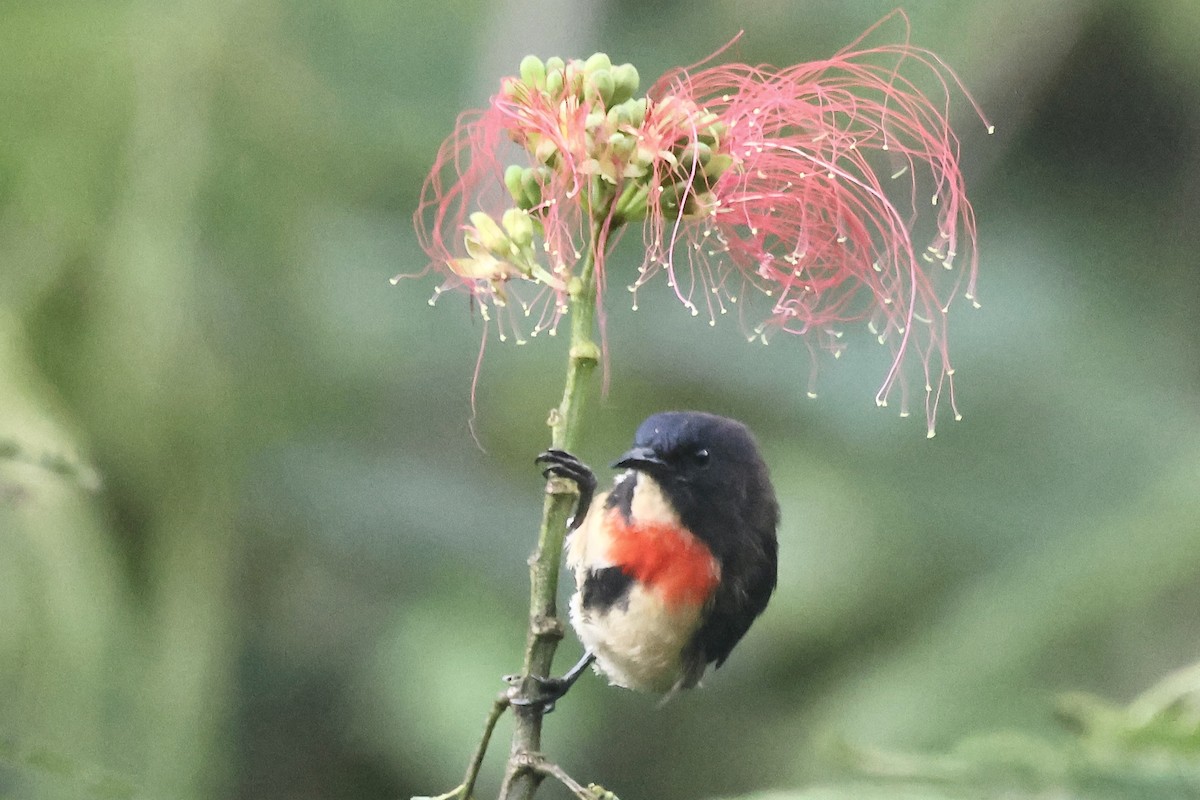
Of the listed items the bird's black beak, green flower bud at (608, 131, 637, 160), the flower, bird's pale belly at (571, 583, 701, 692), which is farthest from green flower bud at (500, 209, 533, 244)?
bird's pale belly at (571, 583, 701, 692)

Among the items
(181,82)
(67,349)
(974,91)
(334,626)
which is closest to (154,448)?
(67,349)

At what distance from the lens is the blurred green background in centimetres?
225

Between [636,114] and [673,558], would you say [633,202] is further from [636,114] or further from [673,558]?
[673,558]

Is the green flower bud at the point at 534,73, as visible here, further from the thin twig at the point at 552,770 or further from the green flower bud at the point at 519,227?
the thin twig at the point at 552,770

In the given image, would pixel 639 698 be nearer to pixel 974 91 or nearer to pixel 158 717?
pixel 158 717

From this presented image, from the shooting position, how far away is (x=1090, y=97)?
3.39 metres

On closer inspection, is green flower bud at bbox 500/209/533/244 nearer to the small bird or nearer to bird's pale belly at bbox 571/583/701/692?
the small bird

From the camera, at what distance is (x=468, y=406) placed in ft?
9.95

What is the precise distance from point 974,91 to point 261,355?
1.62 meters

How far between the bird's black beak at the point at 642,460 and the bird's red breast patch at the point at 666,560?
0.32ft

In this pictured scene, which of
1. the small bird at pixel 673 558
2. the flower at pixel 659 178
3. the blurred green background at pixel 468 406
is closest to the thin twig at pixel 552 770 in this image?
the flower at pixel 659 178

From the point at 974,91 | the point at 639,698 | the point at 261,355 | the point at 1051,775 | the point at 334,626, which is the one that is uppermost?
the point at 974,91

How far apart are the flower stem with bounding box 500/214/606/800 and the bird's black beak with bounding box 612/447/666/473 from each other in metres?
0.30

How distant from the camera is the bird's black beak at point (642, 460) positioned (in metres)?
1.35
